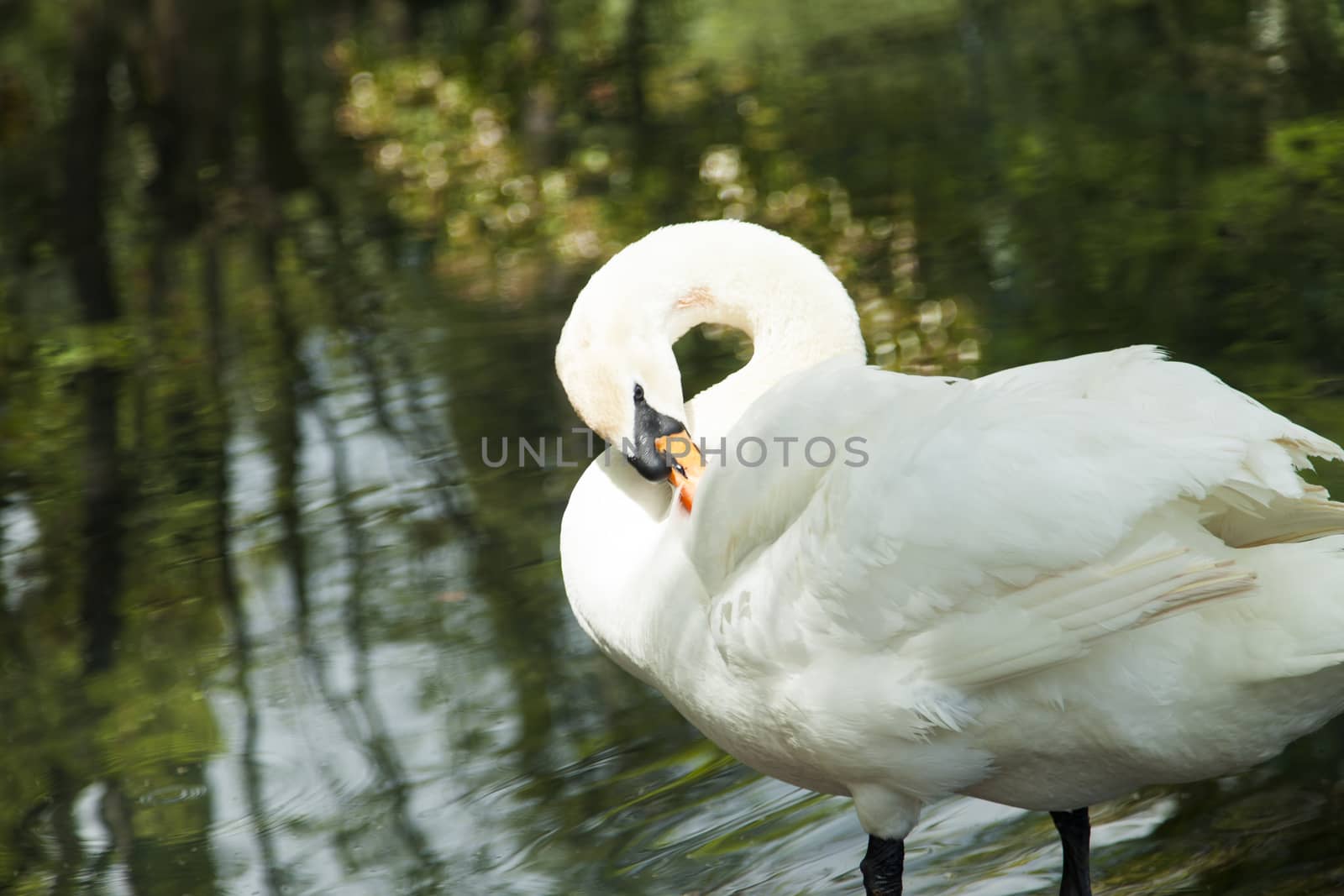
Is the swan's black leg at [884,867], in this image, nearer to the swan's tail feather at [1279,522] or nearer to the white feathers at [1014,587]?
the white feathers at [1014,587]

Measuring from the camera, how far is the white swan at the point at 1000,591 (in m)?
2.66

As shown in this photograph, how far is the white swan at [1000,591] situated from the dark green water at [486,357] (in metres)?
0.70

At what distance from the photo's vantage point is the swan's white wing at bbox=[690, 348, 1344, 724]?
2643 millimetres

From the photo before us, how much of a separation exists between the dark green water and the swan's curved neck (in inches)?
42.1

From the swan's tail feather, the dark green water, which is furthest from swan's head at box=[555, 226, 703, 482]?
the swan's tail feather

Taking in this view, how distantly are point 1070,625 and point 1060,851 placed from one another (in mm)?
1177

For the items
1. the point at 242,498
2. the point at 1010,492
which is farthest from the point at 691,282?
the point at 242,498

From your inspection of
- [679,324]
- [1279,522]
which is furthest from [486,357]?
[1279,522]

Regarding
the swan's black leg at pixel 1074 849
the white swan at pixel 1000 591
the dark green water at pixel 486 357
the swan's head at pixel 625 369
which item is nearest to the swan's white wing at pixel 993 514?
the white swan at pixel 1000 591

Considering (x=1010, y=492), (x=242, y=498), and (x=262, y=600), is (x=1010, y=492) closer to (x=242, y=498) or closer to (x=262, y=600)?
(x=262, y=600)

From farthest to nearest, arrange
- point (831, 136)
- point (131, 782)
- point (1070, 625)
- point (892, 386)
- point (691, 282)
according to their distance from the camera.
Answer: point (831, 136) < point (131, 782) < point (691, 282) < point (892, 386) < point (1070, 625)

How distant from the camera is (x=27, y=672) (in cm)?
541

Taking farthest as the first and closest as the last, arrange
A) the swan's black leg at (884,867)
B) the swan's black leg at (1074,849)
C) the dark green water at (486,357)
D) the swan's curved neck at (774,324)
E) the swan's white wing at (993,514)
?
the dark green water at (486,357) < the swan's curved neck at (774,324) < the swan's black leg at (1074,849) < the swan's black leg at (884,867) < the swan's white wing at (993,514)

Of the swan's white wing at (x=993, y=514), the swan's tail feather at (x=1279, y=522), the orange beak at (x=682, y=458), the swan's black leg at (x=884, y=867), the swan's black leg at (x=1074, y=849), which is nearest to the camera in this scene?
the swan's white wing at (x=993, y=514)
